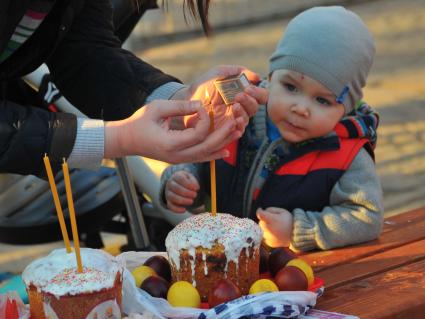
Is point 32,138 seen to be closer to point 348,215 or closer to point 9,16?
point 9,16

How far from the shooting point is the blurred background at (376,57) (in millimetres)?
4832

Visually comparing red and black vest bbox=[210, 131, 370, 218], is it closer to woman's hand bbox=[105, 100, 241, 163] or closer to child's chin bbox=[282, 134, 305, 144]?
child's chin bbox=[282, 134, 305, 144]

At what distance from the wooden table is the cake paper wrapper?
14cm

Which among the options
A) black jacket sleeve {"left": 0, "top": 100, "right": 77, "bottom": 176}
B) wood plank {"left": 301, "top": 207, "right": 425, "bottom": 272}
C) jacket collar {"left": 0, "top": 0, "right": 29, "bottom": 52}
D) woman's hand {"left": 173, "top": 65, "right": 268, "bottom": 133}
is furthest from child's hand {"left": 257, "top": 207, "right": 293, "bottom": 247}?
jacket collar {"left": 0, "top": 0, "right": 29, "bottom": 52}

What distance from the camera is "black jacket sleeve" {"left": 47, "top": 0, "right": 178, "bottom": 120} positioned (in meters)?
2.60

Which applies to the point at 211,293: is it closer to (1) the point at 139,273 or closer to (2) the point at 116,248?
(1) the point at 139,273

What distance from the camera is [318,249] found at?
2.72m

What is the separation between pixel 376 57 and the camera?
7.55 meters

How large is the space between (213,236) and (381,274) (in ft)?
1.77

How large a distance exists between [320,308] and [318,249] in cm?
69

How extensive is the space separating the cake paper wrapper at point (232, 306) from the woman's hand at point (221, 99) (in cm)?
46

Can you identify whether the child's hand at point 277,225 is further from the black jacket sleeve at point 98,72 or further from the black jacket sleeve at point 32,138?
the black jacket sleeve at point 32,138

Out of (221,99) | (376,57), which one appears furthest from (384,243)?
(376,57)

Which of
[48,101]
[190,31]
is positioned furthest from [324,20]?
[190,31]
